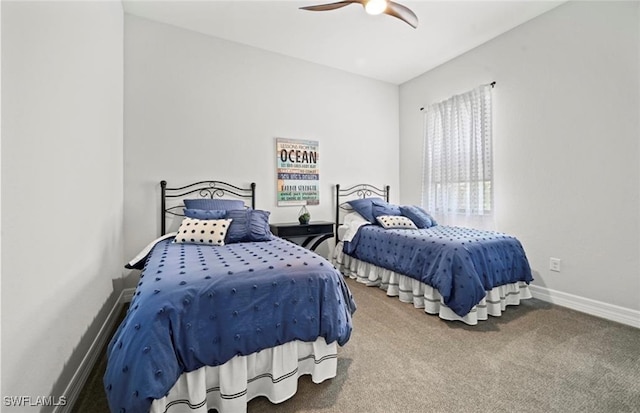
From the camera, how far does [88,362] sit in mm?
1665

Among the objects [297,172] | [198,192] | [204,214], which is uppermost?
[297,172]

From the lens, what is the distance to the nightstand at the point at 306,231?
333cm

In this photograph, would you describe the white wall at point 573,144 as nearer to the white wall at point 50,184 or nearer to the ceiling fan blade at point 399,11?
the ceiling fan blade at point 399,11

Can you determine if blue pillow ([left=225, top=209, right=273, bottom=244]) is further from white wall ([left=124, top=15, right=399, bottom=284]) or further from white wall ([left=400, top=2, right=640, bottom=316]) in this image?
white wall ([left=400, top=2, right=640, bottom=316])

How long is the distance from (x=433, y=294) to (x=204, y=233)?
6.74ft

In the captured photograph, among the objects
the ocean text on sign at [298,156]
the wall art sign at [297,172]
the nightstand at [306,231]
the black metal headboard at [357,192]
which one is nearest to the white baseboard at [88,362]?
the nightstand at [306,231]

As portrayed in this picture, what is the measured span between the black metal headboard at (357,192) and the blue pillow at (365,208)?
8.4 inches

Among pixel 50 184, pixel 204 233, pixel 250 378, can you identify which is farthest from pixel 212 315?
pixel 204 233

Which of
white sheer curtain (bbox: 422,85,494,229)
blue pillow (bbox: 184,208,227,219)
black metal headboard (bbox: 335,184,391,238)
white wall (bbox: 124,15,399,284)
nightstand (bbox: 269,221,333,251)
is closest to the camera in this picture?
blue pillow (bbox: 184,208,227,219)

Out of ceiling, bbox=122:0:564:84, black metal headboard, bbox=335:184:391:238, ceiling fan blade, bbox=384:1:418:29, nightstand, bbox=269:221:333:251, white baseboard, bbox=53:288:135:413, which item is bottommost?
white baseboard, bbox=53:288:135:413

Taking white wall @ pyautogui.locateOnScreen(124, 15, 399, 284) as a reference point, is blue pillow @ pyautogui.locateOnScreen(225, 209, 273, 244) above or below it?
below

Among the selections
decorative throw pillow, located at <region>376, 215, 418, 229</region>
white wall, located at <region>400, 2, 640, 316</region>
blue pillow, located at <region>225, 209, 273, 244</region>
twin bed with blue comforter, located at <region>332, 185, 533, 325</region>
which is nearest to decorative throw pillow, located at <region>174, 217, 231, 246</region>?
blue pillow, located at <region>225, 209, 273, 244</region>

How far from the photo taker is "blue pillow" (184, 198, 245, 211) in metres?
2.98

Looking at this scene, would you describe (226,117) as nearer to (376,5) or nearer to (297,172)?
(297,172)
